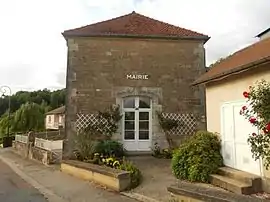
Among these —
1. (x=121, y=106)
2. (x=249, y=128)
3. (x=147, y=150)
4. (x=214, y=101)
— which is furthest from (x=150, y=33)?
(x=249, y=128)

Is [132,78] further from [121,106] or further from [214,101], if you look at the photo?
[214,101]

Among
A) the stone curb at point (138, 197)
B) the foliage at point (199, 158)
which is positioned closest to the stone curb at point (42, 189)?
the stone curb at point (138, 197)

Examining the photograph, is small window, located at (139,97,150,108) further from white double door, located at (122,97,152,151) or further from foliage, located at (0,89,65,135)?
foliage, located at (0,89,65,135)

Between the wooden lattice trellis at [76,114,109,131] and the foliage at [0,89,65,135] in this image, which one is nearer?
the wooden lattice trellis at [76,114,109,131]

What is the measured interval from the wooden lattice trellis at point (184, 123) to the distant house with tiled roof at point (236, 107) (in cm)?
593

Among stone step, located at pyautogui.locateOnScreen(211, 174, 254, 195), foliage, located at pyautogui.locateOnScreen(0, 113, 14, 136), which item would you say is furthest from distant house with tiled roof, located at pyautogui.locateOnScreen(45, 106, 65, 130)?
stone step, located at pyautogui.locateOnScreen(211, 174, 254, 195)

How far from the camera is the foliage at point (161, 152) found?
636 inches

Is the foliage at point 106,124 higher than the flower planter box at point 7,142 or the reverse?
higher

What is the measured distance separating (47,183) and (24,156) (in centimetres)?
1185

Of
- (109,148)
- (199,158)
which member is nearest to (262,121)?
(199,158)

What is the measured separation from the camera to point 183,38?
17.6m

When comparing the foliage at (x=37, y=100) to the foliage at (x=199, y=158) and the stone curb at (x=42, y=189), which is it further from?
the foliage at (x=199, y=158)

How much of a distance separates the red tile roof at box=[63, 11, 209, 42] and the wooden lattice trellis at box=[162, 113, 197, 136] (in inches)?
160

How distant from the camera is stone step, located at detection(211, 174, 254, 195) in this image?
25.9ft
